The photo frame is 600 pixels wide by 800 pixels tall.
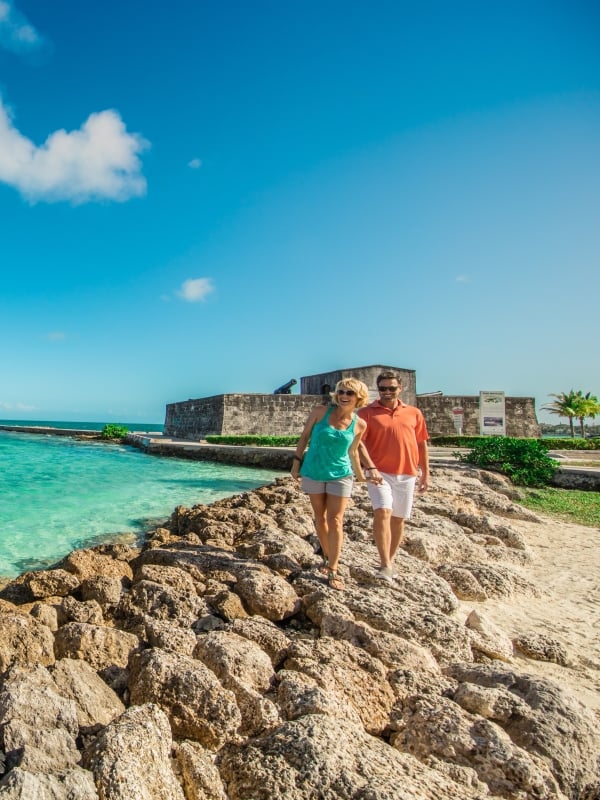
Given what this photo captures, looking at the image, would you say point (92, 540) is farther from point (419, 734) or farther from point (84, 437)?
point (84, 437)

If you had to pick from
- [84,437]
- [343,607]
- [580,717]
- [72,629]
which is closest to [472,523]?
[343,607]

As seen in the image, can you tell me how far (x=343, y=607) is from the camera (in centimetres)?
327

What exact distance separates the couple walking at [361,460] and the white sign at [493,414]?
18624 millimetres

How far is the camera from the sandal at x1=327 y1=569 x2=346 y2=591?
3611 millimetres

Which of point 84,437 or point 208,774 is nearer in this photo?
point 208,774

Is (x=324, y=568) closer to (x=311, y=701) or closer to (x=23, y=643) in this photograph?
(x=311, y=701)

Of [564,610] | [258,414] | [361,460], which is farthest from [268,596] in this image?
[258,414]

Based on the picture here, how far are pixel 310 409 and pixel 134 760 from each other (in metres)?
27.1

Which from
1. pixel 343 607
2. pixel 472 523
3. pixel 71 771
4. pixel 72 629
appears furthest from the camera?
pixel 472 523

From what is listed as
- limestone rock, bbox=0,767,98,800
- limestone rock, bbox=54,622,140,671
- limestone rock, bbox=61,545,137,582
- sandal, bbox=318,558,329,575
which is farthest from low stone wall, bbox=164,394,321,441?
limestone rock, bbox=0,767,98,800

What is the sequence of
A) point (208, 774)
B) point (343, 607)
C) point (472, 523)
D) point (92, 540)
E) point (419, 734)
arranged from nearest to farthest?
point (208, 774), point (419, 734), point (343, 607), point (472, 523), point (92, 540)

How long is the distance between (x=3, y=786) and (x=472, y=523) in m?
6.06

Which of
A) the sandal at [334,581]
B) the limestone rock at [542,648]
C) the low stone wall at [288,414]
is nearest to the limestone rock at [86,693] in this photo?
the sandal at [334,581]

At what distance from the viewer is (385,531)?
3.96 metres
